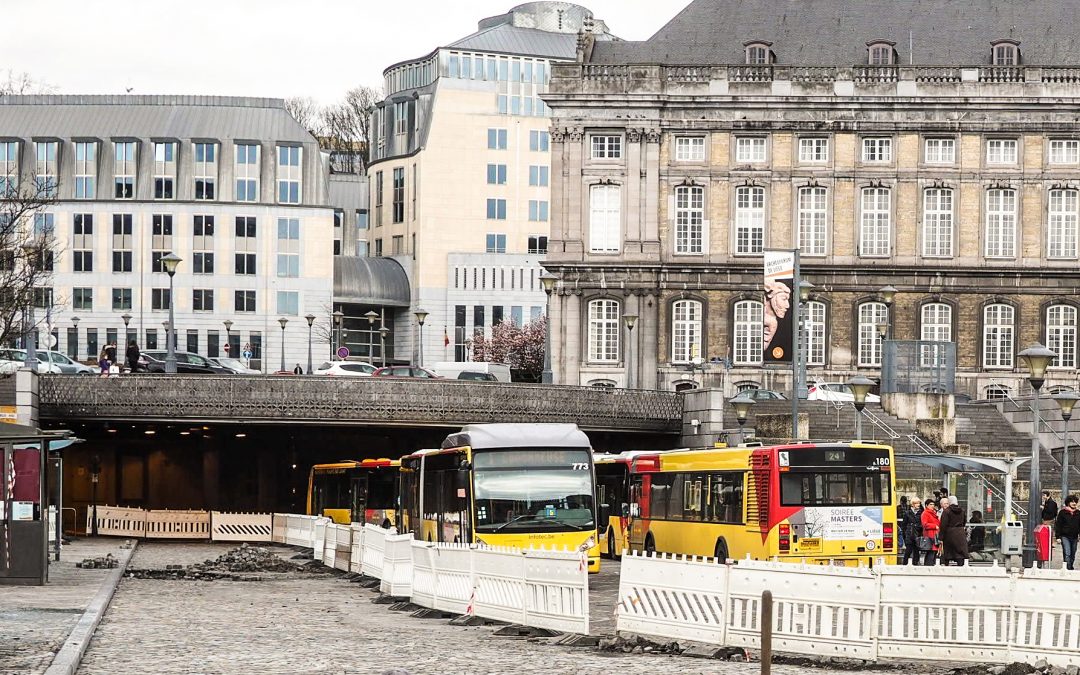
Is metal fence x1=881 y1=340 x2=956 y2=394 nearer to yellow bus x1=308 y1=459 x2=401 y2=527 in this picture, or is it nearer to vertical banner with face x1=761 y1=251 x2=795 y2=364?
vertical banner with face x1=761 y1=251 x2=795 y2=364

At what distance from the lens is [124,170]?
128 m

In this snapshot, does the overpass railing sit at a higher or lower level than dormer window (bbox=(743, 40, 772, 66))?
lower

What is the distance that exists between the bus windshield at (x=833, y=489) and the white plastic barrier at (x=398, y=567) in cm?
737

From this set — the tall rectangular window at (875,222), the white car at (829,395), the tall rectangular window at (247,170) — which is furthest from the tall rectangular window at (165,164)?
the white car at (829,395)

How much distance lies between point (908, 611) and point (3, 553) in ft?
57.2

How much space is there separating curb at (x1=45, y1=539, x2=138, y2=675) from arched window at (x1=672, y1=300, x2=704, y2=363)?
54.7m

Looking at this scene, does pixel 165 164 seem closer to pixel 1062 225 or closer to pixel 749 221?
pixel 749 221

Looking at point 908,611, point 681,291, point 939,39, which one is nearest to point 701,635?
point 908,611

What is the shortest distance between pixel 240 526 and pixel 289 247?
67.5 meters

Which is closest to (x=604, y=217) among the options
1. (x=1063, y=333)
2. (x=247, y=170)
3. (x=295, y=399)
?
(x=1063, y=333)

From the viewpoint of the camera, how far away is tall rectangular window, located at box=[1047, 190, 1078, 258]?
8981 centimetres

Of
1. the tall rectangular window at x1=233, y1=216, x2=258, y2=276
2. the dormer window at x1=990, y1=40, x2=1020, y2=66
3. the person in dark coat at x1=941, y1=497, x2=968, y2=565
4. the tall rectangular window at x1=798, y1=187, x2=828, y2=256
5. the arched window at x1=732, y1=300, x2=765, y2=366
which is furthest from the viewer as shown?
the tall rectangular window at x1=233, y1=216, x2=258, y2=276

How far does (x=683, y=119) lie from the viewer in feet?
294

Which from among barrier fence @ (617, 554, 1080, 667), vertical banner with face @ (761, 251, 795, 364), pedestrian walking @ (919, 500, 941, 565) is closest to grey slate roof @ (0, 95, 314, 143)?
vertical banner with face @ (761, 251, 795, 364)
